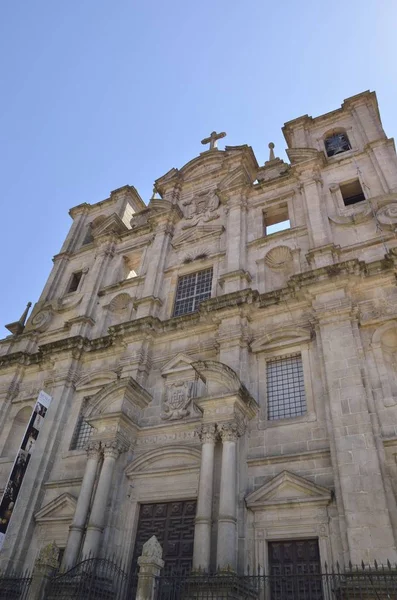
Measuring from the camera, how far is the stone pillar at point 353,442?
9.94 metres

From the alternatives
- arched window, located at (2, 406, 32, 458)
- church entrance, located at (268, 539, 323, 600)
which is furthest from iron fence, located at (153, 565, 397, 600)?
arched window, located at (2, 406, 32, 458)

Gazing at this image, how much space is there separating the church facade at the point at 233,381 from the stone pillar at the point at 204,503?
0.04 m

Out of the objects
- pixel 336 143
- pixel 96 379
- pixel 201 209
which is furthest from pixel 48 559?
pixel 336 143

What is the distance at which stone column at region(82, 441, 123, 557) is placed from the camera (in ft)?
40.8

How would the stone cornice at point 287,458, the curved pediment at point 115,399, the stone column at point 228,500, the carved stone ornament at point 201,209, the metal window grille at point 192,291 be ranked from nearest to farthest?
the stone column at point 228,500
the stone cornice at point 287,458
the curved pediment at point 115,399
the metal window grille at point 192,291
the carved stone ornament at point 201,209

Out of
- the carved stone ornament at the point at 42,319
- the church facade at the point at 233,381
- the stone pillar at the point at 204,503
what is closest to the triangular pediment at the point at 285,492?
the church facade at the point at 233,381

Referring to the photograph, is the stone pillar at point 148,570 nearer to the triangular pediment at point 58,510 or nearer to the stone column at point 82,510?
the stone column at point 82,510

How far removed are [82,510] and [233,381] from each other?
19.3 ft

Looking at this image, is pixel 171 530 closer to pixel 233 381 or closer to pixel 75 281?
pixel 233 381

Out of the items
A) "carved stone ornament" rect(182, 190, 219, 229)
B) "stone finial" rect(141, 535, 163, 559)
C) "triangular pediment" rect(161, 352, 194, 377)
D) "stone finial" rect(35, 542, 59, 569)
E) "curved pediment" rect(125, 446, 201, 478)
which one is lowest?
"stone finial" rect(141, 535, 163, 559)

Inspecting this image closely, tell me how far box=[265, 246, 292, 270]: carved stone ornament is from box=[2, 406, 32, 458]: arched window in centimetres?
1214

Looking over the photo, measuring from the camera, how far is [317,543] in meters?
11.0

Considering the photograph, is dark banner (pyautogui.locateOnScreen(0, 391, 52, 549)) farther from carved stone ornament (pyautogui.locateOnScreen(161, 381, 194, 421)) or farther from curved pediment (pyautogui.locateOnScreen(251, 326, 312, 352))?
curved pediment (pyautogui.locateOnScreen(251, 326, 312, 352))

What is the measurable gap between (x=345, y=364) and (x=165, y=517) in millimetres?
6870
